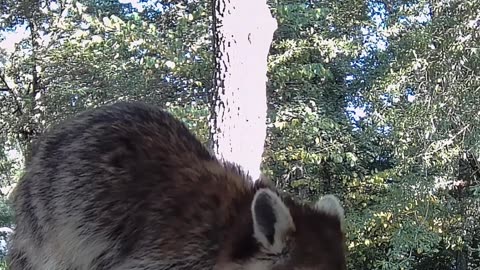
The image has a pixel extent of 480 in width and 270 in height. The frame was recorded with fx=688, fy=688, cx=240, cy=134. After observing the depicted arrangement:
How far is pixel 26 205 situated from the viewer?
256 centimetres

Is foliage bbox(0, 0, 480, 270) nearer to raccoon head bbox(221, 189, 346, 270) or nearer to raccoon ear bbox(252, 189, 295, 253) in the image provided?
raccoon head bbox(221, 189, 346, 270)

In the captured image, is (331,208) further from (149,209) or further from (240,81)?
(240,81)

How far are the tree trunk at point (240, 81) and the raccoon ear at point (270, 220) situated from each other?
56.9 inches

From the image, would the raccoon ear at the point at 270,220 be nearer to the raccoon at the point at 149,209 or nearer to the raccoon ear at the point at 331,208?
the raccoon at the point at 149,209

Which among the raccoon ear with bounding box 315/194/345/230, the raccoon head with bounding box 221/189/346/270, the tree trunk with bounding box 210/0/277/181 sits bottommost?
the raccoon head with bounding box 221/189/346/270

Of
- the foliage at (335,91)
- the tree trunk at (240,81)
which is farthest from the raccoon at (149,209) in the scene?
the foliage at (335,91)

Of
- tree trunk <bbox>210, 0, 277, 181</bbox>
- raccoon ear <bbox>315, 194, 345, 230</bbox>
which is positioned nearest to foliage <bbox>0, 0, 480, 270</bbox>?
tree trunk <bbox>210, 0, 277, 181</bbox>

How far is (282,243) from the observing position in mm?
1988

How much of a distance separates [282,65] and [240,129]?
6.03m

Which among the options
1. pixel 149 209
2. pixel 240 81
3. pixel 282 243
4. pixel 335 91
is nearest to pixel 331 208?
pixel 282 243

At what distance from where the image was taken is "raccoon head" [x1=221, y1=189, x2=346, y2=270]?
1946mm

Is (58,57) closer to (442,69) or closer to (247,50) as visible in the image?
(442,69)

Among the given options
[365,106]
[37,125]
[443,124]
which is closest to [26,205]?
[443,124]

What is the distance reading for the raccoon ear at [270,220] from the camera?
76.0 inches
